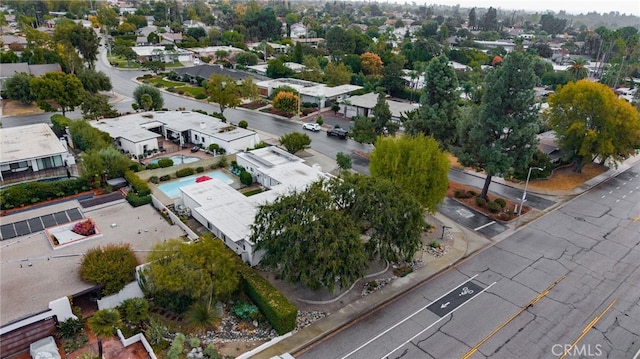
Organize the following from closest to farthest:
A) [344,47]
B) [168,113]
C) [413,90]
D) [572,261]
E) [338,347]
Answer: [338,347]
[572,261]
[168,113]
[413,90]
[344,47]

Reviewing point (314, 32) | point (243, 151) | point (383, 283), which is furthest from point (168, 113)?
point (314, 32)

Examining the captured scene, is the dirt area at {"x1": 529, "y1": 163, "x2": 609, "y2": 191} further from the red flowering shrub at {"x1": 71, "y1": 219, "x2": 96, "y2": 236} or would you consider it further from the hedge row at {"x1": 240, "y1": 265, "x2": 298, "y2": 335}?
the red flowering shrub at {"x1": 71, "y1": 219, "x2": 96, "y2": 236}

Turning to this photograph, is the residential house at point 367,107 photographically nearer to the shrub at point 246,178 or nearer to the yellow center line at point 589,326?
the shrub at point 246,178

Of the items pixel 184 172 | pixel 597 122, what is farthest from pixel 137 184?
pixel 597 122

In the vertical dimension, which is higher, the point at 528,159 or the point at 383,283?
the point at 528,159

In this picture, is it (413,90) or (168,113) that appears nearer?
(168,113)

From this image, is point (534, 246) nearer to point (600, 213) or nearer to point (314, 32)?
point (600, 213)

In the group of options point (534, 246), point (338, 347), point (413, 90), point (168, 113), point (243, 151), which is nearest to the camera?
point (338, 347)
